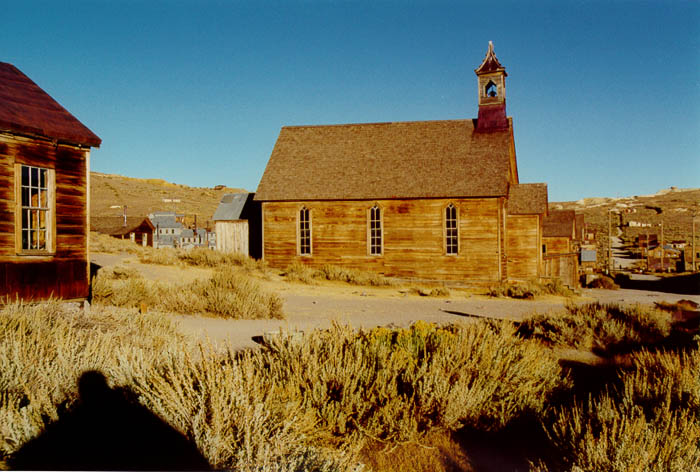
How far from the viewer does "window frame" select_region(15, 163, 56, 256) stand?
8742mm

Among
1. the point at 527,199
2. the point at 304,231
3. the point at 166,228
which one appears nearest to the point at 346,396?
the point at 304,231

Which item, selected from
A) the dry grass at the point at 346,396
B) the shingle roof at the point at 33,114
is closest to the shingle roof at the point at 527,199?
the dry grass at the point at 346,396

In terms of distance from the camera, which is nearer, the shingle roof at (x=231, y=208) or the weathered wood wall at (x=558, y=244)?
the shingle roof at (x=231, y=208)

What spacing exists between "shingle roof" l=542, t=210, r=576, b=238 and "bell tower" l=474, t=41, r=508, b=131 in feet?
29.0

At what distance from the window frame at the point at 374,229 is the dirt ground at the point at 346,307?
2369mm

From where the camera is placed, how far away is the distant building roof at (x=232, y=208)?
25.5 meters

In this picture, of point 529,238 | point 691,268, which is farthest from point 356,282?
point 691,268

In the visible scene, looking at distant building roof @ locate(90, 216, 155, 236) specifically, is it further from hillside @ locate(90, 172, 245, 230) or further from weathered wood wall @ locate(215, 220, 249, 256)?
weathered wood wall @ locate(215, 220, 249, 256)

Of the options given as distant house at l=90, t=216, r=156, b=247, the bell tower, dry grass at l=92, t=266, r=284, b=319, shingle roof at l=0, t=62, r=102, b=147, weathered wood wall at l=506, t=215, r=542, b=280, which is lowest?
dry grass at l=92, t=266, r=284, b=319

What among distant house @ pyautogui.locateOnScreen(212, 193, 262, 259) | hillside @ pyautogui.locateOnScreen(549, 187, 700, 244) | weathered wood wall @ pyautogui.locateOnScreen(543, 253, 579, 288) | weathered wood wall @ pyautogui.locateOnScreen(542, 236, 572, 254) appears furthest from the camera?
hillside @ pyautogui.locateOnScreen(549, 187, 700, 244)

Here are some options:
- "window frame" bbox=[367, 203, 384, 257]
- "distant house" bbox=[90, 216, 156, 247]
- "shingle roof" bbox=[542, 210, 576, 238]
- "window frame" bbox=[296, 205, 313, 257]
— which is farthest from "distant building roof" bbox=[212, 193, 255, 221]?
"distant house" bbox=[90, 216, 156, 247]

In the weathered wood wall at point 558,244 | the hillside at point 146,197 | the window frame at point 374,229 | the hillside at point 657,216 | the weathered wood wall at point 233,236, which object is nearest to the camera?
the window frame at point 374,229

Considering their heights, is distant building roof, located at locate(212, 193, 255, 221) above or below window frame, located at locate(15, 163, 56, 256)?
above

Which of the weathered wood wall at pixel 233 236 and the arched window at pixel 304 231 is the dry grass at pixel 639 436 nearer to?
the arched window at pixel 304 231
